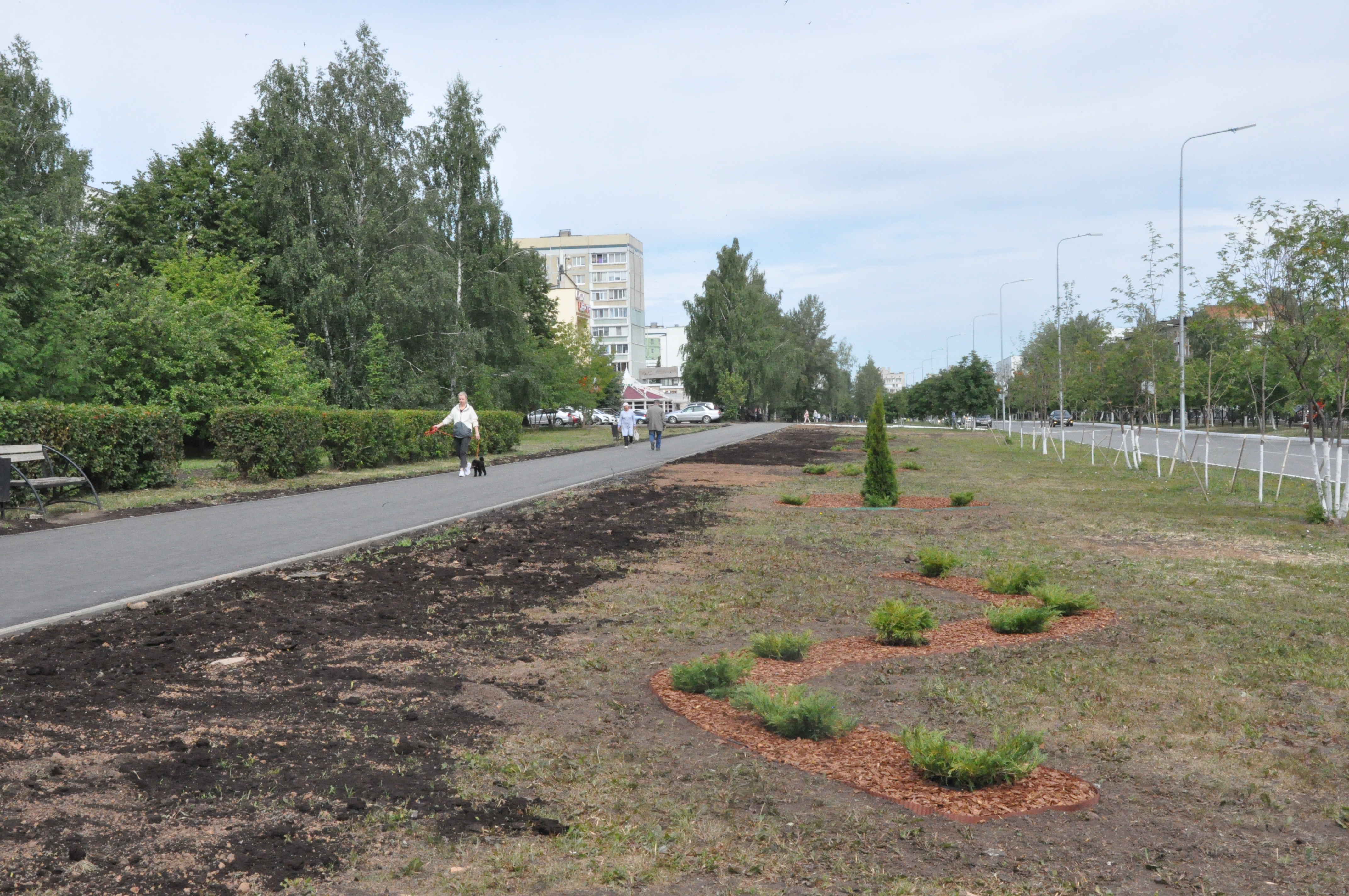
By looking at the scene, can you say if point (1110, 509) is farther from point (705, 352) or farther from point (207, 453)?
point (705, 352)

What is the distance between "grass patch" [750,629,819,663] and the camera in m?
6.20

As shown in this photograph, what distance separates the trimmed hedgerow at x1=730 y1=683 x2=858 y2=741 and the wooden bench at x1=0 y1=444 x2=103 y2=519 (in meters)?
11.6

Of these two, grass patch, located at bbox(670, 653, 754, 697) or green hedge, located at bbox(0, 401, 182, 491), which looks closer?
grass patch, located at bbox(670, 653, 754, 697)

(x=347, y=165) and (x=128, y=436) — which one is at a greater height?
(x=347, y=165)

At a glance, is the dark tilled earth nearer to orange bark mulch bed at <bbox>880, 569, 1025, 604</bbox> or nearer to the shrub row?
orange bark mulch bed at <bbox>880, 569, 1025, 604</bbox>

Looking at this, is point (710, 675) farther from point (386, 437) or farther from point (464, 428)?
point (386, 437)

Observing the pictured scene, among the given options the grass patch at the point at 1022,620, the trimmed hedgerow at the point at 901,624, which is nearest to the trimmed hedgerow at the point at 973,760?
the trimmed hedgerow at the point at 901,624

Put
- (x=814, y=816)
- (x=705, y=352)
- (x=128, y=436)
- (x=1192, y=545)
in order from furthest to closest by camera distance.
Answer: (x=705, y=352) → (x=128, y=436) → (x=1192, y=545) → (x=814, y=816)

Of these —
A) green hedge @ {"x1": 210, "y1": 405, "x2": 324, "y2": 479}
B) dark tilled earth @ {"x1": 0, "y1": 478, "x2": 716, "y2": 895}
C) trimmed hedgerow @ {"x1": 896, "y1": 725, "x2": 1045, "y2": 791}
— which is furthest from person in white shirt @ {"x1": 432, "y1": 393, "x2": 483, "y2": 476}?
trimmed hedgerow @ {"x1": 896, "y1": 725, "x2": 1045, "y2": 791}

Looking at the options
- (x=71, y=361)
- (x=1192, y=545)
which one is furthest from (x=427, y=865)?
(x=71, y=361)

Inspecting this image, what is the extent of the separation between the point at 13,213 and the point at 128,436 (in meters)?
16.1

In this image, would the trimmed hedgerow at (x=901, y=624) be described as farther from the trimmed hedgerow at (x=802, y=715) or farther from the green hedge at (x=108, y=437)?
the green hedge at (x=108, y=437)

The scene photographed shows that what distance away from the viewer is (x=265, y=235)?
4066 centimetres

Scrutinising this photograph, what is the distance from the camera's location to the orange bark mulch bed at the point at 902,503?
52.6 ft
